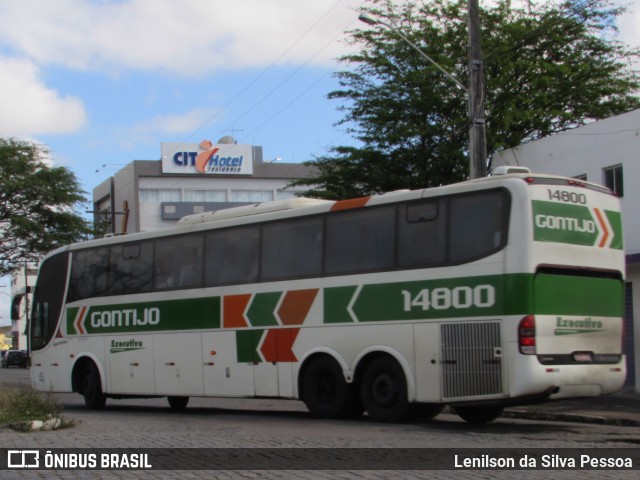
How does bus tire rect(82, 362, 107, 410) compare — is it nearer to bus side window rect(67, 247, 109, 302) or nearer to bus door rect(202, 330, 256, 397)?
bus side window rect(67, 247, 109, 302)

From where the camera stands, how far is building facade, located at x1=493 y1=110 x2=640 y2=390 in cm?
2145

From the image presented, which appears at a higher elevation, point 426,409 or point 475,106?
point 475,106

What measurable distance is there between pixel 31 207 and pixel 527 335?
99.3ft

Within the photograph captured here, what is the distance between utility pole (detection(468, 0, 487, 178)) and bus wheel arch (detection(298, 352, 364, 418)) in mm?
5773

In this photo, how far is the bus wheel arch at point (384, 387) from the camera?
46.5ft

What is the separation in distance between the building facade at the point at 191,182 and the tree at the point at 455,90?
43.9m

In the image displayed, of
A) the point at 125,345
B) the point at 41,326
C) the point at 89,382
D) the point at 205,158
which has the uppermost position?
the point at 205,158

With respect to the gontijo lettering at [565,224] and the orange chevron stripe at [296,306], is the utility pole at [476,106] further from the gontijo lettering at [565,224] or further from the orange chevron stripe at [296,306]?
the gontijo lettering at [565,224]

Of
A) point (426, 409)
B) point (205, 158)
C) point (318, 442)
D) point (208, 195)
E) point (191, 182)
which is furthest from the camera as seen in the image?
point (208, 195)

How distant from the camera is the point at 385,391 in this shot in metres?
14.5

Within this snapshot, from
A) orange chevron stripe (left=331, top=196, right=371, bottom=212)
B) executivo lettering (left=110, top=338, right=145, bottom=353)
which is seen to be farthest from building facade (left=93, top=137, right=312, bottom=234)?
orange chevron stripe (left=331, top=196, right=371, bottom=212)

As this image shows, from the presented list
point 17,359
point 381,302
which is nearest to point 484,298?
point 381,302

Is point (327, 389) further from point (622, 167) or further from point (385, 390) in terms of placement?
point (622, 167)

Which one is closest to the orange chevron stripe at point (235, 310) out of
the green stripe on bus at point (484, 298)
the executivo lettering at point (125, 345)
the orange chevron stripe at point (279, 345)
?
the orange chevron stripe at point (279, 345)
